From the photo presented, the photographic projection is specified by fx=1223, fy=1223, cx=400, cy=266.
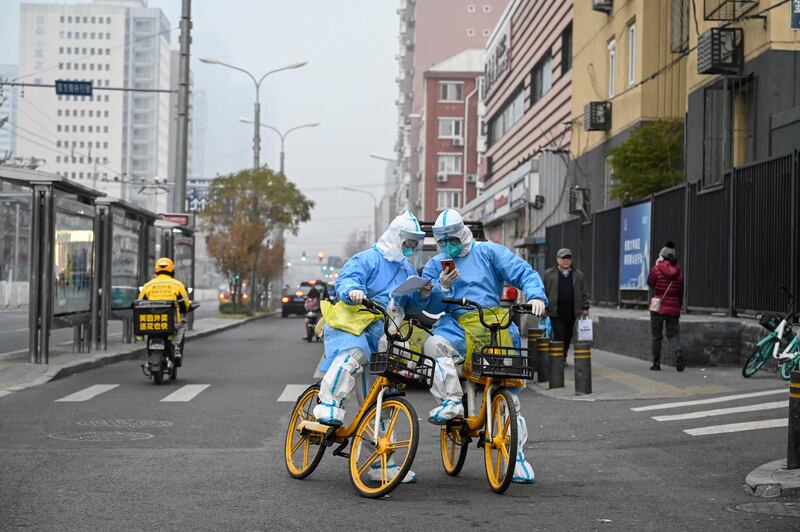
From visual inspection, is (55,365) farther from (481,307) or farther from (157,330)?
(481,307)

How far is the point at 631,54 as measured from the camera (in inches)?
1128

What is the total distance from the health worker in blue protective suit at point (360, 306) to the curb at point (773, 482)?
7.10 feet

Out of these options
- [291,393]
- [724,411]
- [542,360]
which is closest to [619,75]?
[542,360]

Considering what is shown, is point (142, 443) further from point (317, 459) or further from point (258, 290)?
point (258, 290)

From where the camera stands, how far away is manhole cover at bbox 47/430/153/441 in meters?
10.1

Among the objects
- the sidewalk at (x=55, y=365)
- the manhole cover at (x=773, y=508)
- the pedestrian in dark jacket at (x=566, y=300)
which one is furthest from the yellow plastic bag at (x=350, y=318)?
the pedestrian in dark jacket at (x=566, y=300)

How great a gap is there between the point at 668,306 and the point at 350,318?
9676 millimetres

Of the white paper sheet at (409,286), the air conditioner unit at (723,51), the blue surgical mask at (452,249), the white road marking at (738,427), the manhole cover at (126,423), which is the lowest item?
the manhole cover at (126,423)

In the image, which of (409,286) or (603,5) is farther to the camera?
(603,5)

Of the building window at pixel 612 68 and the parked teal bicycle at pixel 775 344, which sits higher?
the building window at pixel 612 68

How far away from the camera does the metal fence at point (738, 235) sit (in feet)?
53.9

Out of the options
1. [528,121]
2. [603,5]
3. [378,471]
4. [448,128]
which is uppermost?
[448,128]

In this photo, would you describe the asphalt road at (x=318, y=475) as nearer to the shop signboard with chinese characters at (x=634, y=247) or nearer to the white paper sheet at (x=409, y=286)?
the white paper sheet at (x=409, y=286)

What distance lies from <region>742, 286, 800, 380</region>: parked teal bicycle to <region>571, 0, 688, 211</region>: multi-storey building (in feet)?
33.7
